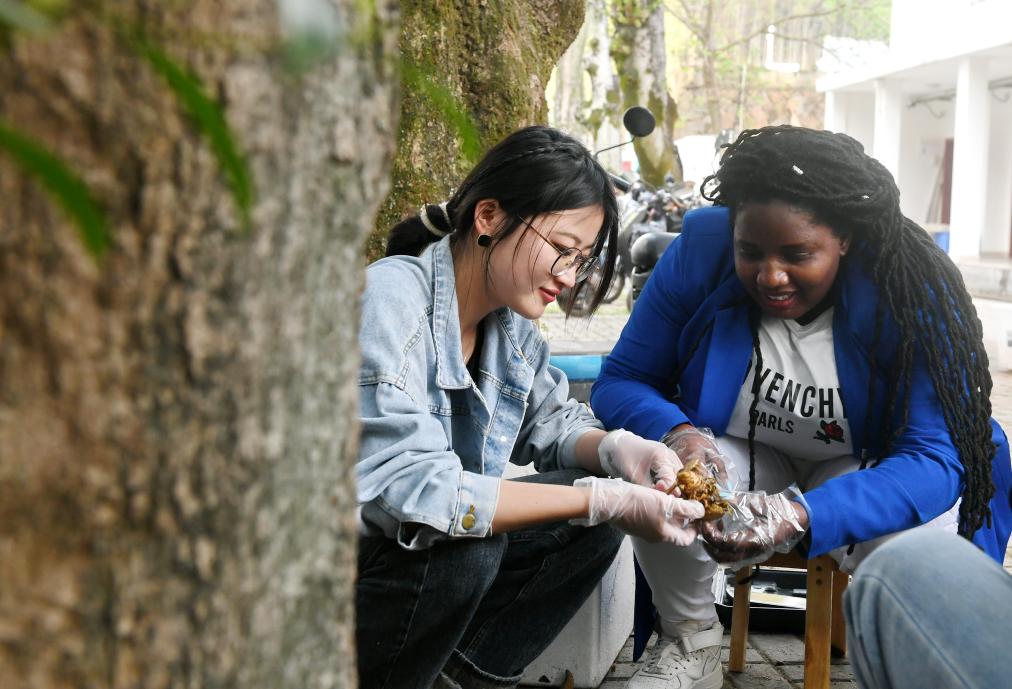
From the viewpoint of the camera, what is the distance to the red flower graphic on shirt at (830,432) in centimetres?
250

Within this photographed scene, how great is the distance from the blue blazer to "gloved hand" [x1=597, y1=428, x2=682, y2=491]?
15cm

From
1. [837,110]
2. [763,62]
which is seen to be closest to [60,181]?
[837,110]

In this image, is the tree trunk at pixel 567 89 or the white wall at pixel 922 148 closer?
the white wall at pixel 922 148

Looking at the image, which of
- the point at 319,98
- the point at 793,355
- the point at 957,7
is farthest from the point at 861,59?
the point at 319,98

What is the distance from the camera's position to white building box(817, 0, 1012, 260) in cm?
1290

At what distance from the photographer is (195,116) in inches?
23.2

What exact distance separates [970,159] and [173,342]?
45.1 ft

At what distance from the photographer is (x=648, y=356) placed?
271 cm

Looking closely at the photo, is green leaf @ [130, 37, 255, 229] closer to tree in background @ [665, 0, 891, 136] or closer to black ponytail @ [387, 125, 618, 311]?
black ponytail @ [387, 125, 618, 311]

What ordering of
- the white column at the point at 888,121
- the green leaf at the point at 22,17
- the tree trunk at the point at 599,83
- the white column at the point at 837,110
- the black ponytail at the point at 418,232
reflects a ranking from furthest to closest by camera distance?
the white column at the point at 837,110, the white column at the point at 888,121, the tree trunk at the point at 599,83, the black ponytail at the point at 418,232, the green leaf at the point at 22,17

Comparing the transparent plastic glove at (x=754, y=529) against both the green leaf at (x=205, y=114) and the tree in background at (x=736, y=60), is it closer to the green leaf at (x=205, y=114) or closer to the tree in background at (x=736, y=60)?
the green leaf at (x=205, y=114)

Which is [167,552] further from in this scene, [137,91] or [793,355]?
[793,355]

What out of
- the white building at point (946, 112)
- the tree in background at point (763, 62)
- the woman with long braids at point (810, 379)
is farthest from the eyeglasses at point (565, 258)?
the tree in background at point (763, 62)

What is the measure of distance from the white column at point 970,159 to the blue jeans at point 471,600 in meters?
11.7
